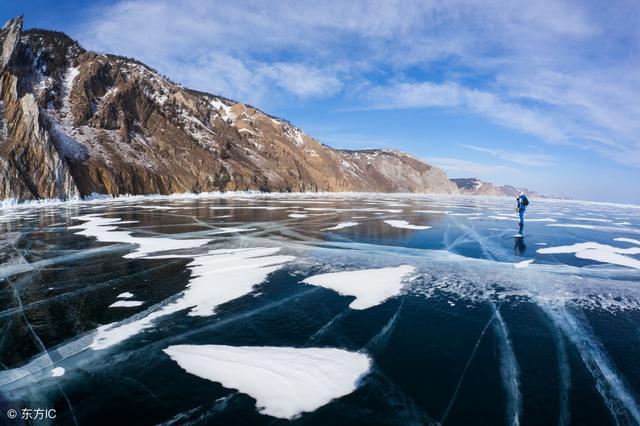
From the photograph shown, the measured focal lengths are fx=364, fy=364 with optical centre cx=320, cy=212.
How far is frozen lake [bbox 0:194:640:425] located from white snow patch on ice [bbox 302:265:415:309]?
0.06 meters

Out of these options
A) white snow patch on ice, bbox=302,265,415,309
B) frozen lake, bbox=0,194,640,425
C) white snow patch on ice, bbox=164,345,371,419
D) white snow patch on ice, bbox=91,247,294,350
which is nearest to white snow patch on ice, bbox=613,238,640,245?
frozen lake, bbox=0,194,640,425

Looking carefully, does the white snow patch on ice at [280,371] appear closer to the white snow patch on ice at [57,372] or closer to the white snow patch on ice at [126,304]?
the white snow patch on ice at [57,372]

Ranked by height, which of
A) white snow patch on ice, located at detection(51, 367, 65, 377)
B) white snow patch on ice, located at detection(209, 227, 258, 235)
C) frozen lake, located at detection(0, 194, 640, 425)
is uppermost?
white snow patch on ice, located at detection(209, 227, 258, 235)

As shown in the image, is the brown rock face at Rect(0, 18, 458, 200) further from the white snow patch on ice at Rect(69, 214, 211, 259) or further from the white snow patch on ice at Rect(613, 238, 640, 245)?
the white snow patch on ice at Rect(613, 238, 640, 245)

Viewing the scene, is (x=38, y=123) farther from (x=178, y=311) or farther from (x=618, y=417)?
(x=618, y=417)

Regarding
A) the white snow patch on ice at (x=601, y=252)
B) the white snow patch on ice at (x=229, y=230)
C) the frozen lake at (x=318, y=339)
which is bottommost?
the frozen lake at (x=318, y=339)

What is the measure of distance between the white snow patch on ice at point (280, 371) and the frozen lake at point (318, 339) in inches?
0.8

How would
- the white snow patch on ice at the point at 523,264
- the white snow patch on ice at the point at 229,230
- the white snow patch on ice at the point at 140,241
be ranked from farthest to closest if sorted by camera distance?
the white snow patch on ice at the point at 229,230 → the white snow patch on ice at the point at 140,241 → the white snow patch on ice at the point at 523,264

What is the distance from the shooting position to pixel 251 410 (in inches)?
139

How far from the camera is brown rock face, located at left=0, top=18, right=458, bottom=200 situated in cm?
4091

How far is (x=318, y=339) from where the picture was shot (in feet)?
16.6

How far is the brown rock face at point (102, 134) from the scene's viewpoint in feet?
134

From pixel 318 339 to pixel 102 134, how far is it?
207ft

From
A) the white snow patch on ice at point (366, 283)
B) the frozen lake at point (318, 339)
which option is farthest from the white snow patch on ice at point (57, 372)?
the white snow patch on ice at point (366, 283)
